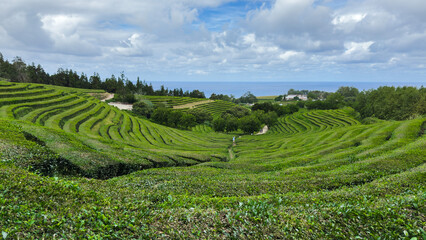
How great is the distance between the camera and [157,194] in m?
10.9

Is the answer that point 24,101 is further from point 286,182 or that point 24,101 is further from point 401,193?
point 401,193

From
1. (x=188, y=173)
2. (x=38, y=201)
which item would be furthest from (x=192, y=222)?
(x=188, y=173)

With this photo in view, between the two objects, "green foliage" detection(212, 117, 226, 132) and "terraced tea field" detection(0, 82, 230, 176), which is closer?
"terraced tea field" detection(0, 82, 230, 176)

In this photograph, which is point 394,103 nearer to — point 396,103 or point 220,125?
point 396,103

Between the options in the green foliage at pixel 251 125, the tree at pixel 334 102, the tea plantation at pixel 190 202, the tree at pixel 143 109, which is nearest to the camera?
the tea plantation at pixel 190 202

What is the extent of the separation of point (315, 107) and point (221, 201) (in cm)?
15202

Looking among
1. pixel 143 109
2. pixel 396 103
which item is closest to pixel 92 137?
pixel 143 109

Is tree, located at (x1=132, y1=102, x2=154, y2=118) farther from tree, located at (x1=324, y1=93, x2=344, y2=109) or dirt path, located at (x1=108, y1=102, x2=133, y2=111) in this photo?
tree, located at (x1=324, y1=93, x2=344, y2=109)

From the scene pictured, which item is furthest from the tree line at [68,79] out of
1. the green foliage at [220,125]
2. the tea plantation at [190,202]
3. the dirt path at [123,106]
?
the tea plantation at [190,202]

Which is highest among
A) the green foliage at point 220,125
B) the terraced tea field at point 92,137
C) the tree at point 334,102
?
the tree at point 334,102

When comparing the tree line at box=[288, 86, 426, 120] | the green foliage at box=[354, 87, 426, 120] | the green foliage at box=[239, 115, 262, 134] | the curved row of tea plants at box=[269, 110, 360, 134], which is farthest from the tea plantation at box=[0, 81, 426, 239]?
the curved row of tea plants at box=[269, 110, 360, 134]

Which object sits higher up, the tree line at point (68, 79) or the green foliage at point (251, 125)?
the tree line at point (68, 79)

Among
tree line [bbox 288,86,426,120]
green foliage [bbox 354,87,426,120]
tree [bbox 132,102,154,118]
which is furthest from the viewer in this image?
tree [bbox 132,102,154,118]

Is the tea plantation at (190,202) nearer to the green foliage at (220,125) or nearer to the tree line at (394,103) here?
the tree line at (394,103)
